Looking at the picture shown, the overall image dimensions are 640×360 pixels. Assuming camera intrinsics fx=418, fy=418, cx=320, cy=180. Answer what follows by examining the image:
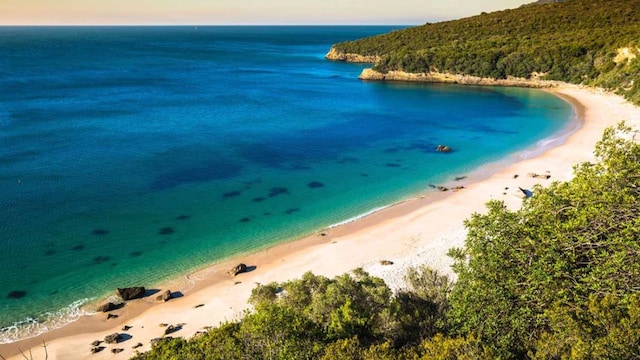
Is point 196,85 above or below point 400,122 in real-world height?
above

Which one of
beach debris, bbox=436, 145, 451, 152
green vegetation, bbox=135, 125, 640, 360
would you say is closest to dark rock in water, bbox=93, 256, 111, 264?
green vegetation, bbox=135, 125, 640, 360

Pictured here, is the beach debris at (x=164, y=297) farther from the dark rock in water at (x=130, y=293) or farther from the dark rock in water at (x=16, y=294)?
the dark rock in water at (x=16, y=294)

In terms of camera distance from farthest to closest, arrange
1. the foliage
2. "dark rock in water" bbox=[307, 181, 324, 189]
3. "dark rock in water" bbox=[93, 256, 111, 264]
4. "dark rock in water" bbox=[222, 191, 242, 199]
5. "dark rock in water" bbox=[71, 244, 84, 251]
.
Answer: "dark rock in water" bbox=[307, 181, 324, 189] < "dark rock in water" bbox=[222, 191, 242, 199] < "dark rock in water" bbox=[71, 244, 84, 251] < "dark rock in water" bbox=[93, 256, 111, 264] < the foliage

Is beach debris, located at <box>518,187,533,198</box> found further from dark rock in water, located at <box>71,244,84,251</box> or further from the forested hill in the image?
the forested hill

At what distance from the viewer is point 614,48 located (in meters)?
A: 83.7

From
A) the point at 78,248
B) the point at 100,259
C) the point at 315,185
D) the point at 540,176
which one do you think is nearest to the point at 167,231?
the point at 100,259

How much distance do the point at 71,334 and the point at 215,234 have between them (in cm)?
1245

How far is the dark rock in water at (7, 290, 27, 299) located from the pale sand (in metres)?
4.46

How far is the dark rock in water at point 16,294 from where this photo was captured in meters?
25.8

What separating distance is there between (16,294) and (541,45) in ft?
363

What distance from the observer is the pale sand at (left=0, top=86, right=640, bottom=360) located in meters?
23.2

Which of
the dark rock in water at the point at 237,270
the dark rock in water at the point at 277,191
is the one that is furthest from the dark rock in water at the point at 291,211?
the dark rock in water at the point at 237,270

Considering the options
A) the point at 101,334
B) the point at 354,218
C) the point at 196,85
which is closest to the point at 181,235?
the point at 101,334

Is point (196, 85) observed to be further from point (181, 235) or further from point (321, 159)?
point (181, 235)
